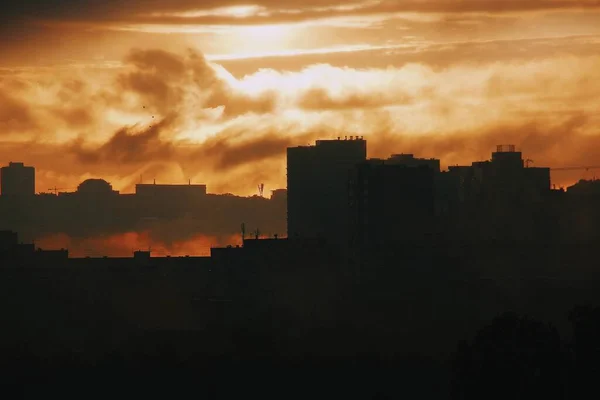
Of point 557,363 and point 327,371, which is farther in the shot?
point 327,371

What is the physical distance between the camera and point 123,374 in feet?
558

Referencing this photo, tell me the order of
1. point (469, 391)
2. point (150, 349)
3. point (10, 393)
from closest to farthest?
1. point (469, 391)
2. point (10, 393)
3. point (150, 349)

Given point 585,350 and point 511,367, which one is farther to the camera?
point 511,367

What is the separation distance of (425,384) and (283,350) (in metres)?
28.5

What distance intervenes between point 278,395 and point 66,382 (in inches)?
829

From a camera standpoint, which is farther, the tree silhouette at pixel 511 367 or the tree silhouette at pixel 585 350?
the tree silhouette at pixel 511 367

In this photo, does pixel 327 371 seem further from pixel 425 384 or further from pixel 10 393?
pixel 10 393

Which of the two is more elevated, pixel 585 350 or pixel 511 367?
pixel 585 350

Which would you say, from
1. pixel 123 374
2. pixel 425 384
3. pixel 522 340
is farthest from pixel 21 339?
pixel 522 340

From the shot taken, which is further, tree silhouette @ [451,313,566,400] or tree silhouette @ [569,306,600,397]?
tree silhouette @ [451,313,566,400]

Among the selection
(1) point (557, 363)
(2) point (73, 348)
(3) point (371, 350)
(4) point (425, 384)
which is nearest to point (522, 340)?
(1) point (557, 363)

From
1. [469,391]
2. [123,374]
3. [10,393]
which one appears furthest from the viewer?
[123,374]

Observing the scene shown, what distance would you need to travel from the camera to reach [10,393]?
15700 cm

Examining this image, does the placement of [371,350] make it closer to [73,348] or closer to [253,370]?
[253,370]
